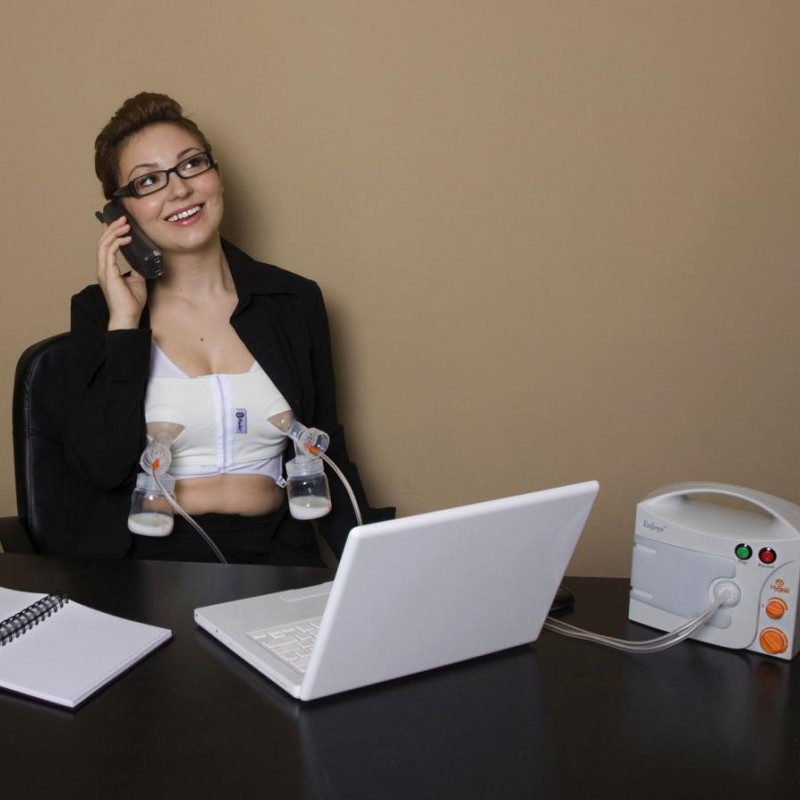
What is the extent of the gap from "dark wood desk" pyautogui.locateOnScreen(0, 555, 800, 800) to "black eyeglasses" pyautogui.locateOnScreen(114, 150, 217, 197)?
130cm

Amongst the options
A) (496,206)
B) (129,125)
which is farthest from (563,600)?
(129,125)

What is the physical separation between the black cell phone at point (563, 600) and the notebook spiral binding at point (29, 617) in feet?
2.22

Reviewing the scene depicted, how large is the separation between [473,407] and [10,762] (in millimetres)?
1709

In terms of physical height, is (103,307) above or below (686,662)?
above

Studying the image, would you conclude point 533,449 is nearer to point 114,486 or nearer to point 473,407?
point 473,407

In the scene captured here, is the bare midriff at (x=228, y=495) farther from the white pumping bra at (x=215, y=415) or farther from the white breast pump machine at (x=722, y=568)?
the white breast pump machine at (x=722, y=568)

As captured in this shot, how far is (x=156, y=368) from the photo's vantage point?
2254 mm

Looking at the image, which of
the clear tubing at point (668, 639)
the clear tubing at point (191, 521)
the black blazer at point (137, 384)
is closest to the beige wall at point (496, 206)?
the black blazer at point (137, 384)

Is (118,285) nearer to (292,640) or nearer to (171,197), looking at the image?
(171,197)

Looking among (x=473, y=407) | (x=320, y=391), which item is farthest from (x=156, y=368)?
(x=473, y=407)

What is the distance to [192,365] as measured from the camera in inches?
90.3

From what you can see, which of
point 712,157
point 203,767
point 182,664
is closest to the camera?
point 203,767

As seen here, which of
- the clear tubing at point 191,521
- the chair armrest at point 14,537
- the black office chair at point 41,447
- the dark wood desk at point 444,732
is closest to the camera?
the dark wood desk at point 444,732

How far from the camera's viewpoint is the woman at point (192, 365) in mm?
2146
